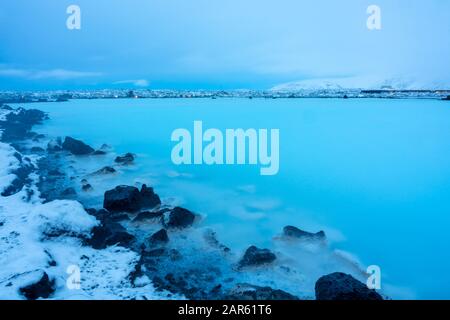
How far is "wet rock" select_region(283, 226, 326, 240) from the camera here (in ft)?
24.0

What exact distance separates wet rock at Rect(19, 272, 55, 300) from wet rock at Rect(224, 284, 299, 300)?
2.80 meters

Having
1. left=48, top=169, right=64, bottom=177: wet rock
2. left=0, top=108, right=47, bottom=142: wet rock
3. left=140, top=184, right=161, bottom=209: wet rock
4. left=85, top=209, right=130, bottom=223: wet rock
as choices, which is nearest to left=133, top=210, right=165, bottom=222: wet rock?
left=85, top=209, right=130, bottom=223: wet rock

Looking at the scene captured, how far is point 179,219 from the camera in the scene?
25.1 ft

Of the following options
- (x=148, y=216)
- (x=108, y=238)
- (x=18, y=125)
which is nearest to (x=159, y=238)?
(x=108, y=238)

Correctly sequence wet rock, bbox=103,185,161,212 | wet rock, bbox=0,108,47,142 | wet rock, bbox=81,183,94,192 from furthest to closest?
wet rock, bbox=0,108,47,142 → wet rock, bbox=81,183,94,192 → wet rock, bbox=103,185,161,212

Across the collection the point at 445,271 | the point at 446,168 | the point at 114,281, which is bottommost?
the point at 445,271

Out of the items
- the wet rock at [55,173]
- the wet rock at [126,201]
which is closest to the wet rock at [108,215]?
the wet rock at [126,201]

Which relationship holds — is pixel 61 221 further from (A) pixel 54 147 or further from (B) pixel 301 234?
(A) pixel 54 147

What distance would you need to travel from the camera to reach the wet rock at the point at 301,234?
7328 millimetres

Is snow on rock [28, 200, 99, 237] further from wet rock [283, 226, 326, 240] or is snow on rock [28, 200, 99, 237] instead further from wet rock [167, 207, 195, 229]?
wet rock [283, 226, 326, 240]
